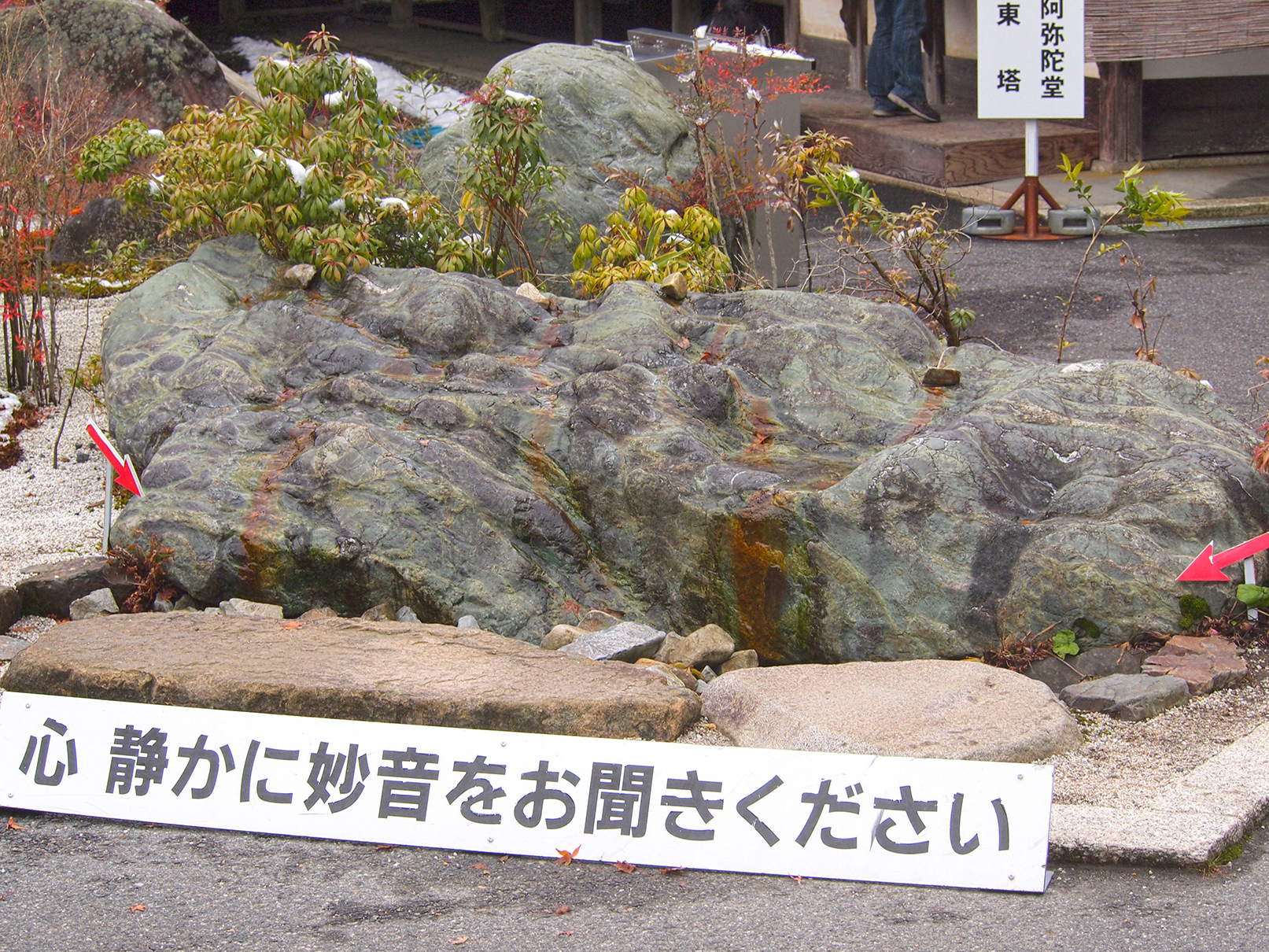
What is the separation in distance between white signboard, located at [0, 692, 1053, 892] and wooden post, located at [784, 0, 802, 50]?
13087 millimetres

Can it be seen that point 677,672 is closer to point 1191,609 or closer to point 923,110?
point 1191,609

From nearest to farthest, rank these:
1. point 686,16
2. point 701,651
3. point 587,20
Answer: point 701,651, point 686,16, point 587,20

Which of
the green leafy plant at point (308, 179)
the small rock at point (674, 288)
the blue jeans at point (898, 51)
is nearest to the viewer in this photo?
the small rock at point (674, 288)

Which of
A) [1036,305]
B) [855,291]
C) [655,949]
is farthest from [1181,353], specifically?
[655,949]

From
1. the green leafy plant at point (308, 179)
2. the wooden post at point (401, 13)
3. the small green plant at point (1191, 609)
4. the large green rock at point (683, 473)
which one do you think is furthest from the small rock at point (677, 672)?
the wooden post at point (401, 13)

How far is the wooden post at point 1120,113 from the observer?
10961 mm

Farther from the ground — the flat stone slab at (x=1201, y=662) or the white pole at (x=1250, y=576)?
the white pole at (x=1250, y=576)

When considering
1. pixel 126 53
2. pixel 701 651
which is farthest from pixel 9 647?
pixel 126 53

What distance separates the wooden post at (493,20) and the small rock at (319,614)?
14292mm

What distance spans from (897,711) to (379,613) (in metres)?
1.96

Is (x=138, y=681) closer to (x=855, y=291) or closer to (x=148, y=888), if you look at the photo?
(x=148, y=888)

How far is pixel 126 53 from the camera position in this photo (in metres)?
10.8

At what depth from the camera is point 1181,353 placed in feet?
25.4

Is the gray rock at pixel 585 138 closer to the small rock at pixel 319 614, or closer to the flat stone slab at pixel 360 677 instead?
the small rock at pixel 319 614
